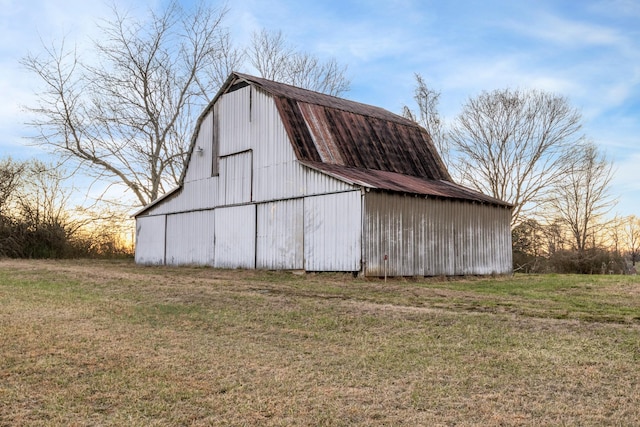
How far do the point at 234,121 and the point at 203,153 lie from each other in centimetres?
258

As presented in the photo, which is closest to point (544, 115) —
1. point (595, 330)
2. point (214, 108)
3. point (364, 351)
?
point (214, 108)

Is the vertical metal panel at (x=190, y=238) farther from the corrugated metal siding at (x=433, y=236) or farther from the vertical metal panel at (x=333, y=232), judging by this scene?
the corrugated metal siding at (x=433, y=236)

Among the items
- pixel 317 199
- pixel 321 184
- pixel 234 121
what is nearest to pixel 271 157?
pixel 234 121

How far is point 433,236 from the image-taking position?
71.8 feet

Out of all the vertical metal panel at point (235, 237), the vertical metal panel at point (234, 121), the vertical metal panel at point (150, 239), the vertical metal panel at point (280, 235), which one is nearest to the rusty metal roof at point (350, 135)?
the vertical metal panel at point (234, 121)

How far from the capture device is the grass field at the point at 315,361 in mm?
5348

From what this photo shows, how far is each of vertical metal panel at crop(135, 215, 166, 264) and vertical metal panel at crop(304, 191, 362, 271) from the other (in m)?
10.8

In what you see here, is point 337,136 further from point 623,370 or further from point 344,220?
point 623,370

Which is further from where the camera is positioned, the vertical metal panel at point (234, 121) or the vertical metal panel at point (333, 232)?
the vertical metal panel at point (234, 121)

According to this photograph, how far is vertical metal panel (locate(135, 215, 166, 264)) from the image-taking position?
1162 inches

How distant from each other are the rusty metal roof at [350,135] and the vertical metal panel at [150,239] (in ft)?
29.0

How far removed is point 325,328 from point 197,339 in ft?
6.84

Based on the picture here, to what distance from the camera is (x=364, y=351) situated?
309 inches

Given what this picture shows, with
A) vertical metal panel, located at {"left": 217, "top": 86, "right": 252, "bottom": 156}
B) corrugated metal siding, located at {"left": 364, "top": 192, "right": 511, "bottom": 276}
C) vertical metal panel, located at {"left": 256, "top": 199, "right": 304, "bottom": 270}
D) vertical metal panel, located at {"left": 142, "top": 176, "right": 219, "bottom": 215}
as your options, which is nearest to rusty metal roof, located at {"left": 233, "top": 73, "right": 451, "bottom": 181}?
vertical metal panel, located at {"left": 217, "top": 86, "right": 252, "bottom": 156}
